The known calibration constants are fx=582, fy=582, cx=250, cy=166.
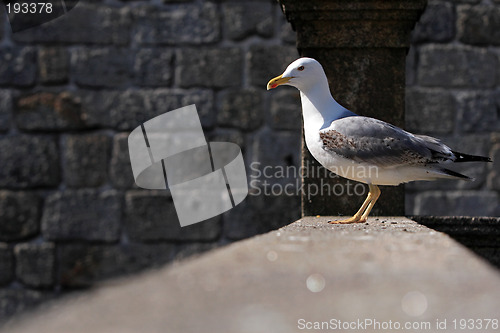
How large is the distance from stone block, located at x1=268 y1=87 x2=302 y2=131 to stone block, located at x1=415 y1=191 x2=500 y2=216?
97cm

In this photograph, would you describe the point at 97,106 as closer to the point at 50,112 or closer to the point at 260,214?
the point at 50,112

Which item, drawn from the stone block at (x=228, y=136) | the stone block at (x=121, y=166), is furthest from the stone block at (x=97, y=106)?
the stone block at (x=228, y=136)

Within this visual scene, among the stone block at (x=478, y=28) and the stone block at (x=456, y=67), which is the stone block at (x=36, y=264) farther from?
the stone block at (x=478, y=28)

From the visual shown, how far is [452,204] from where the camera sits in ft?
12.6

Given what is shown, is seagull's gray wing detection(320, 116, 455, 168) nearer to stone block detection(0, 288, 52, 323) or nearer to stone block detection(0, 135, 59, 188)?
stone block detection(0, 135, 59, 188)

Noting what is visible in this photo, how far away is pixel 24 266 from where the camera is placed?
4055mm

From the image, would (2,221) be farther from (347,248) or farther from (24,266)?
(347,248)

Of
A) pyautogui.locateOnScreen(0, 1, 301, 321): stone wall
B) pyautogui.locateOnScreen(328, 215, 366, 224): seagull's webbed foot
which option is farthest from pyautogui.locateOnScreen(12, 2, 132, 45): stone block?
pyautogui.locateOnScreen(328, 215, 366, 224): seagull's webbed foot

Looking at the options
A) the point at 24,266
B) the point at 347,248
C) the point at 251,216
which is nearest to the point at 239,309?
the point at 347,248

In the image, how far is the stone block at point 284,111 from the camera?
154 inches

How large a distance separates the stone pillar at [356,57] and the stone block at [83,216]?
5.08ft

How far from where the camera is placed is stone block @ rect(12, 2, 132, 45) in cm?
404

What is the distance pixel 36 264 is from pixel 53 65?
139 centimetres

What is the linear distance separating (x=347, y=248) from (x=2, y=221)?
10.5ft
